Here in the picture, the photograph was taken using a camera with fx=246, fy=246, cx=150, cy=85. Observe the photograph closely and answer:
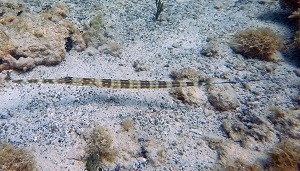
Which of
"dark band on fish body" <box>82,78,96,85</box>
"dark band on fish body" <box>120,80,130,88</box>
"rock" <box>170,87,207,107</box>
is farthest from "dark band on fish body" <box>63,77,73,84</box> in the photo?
"rock" <box>170,87,207,107</box>

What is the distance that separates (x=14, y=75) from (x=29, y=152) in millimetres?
2748

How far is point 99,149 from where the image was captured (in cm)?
560

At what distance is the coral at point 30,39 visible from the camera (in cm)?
692

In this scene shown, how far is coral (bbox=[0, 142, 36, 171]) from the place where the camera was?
499cm

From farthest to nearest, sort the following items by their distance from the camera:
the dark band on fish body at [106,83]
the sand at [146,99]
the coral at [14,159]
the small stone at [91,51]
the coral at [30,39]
Result: 1. the small stone at [91,51]
2. the coral at [30,39]
3. the dark band on fish body at [106,83]
4. the sand at [146,99]
5. the coral at [14,159]

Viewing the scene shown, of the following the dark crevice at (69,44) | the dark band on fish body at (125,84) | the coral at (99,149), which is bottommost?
the coral at (99,149)

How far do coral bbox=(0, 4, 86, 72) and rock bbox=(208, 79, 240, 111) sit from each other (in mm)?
4692

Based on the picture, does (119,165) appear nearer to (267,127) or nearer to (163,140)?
(163,140)

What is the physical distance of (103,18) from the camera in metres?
9.43

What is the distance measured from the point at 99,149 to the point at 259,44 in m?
6.12

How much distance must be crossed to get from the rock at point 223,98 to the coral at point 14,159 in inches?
188

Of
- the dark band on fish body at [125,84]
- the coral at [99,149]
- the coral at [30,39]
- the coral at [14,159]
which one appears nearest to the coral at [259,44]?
the dark band on fish body at [125,84]

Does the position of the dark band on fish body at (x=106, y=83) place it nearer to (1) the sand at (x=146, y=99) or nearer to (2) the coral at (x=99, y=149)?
(1) the sand at (x=146, y=99)

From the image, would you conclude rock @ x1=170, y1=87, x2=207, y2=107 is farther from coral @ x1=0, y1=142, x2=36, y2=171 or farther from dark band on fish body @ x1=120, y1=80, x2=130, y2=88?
coral @ x1=0, y1=142, x2=36, y2=171
